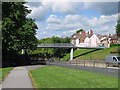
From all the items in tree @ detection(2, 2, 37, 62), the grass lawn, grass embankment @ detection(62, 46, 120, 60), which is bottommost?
the grass lawn

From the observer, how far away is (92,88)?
17672mm

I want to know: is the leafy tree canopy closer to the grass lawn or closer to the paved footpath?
the paved footpath

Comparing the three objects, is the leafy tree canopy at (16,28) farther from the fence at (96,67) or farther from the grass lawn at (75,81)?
the grass lawn at (75,81)

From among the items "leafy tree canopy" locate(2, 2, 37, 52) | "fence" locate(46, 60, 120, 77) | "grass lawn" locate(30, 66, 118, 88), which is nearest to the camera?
"grass lawn" locate(30, 66, 118, 88)

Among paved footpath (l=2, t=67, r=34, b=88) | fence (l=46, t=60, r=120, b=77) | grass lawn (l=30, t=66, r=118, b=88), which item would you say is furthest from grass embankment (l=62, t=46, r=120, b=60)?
paved footpath (l=2, t=67, r=34, b=88)

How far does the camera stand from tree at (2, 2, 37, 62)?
56.0 metres

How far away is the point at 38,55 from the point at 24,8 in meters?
67.6

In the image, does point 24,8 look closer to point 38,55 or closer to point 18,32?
point 18,32

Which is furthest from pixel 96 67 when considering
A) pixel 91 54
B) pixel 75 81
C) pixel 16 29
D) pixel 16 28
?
pixel 91 54

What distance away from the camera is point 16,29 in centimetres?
5959

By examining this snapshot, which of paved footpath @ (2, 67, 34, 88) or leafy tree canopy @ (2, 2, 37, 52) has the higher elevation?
leafy tree canopy @ (2, 2, 37, 52)

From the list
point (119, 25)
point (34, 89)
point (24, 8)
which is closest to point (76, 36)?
point (119, 25)

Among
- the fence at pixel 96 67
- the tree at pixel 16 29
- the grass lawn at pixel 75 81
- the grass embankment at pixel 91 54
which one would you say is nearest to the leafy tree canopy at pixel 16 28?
the tree at pixel 16 29

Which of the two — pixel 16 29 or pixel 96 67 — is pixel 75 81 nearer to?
pixel 96 67
